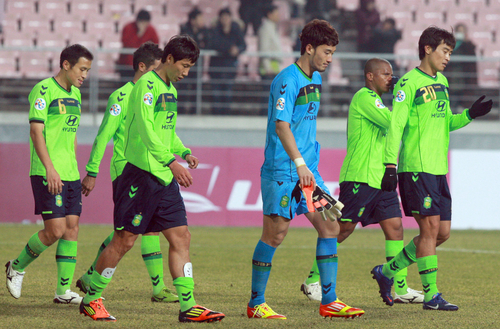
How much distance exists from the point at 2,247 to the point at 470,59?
1003 centimetres

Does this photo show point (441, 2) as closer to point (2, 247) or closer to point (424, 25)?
point (424, 25)

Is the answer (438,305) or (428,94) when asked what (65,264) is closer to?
(438,305)

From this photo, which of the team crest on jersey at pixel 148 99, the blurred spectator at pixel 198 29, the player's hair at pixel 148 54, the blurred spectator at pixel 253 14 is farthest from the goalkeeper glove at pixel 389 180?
the blurred spectator at pixel 253 14

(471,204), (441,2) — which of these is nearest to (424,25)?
(441,2)

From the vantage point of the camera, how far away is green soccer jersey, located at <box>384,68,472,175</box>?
17.6 ft

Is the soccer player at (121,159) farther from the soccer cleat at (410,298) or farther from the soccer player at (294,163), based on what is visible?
the soccer cleat at (410,298)

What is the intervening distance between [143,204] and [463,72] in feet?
40.6

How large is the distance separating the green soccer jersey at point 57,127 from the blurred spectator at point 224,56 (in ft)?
30.4

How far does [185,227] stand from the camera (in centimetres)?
495

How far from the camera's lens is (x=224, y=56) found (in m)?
15.1

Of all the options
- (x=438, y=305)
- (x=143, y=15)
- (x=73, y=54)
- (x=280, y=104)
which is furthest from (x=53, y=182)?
(x=143, y=15)

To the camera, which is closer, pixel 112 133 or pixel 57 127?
pixel 57 127

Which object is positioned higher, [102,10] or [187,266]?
[102,10]

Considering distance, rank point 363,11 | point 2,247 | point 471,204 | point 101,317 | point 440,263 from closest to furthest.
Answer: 1. point 101,317
2. point 440,263
3. point 2,247
4. point 471,204
5. point 363,11
